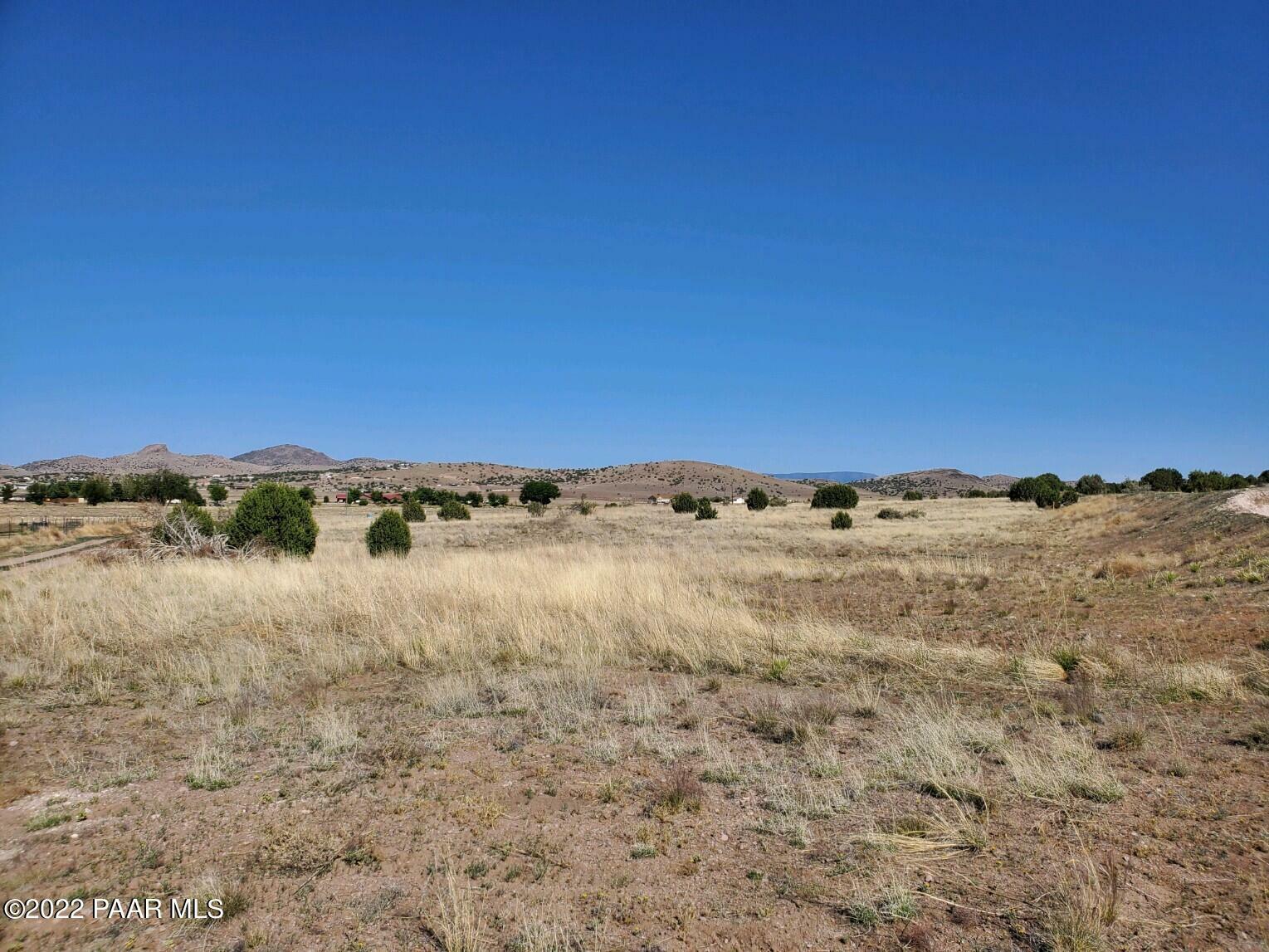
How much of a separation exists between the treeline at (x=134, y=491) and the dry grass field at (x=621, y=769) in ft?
102

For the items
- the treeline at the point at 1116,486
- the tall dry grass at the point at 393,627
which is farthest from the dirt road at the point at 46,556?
the treeline at the point at 1116,486

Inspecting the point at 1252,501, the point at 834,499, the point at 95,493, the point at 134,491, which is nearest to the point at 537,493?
the point at 834,499

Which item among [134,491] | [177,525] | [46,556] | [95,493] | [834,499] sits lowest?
[46,556]

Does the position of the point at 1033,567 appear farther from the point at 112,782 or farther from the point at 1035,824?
the point at 112,782

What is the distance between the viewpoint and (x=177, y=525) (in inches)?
703

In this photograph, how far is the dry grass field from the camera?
337cm

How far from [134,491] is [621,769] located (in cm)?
5727

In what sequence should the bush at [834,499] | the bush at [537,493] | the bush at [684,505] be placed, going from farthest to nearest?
the bush at [537,493] < the bush at [684,505] < the bush at [834,499]

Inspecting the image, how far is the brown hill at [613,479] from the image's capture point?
112 meters

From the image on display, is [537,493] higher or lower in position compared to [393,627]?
higher

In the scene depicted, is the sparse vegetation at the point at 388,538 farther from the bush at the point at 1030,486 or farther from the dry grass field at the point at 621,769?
the bush at the point at 1030,486

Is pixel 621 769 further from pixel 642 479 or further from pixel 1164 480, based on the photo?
pixel 642 479

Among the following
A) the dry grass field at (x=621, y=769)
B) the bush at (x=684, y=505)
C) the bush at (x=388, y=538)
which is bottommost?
the dry grass field at (x=621, y=769)

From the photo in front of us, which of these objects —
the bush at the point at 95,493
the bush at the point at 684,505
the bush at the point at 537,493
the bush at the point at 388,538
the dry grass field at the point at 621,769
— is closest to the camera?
the dry grass field at the point at 621,769
